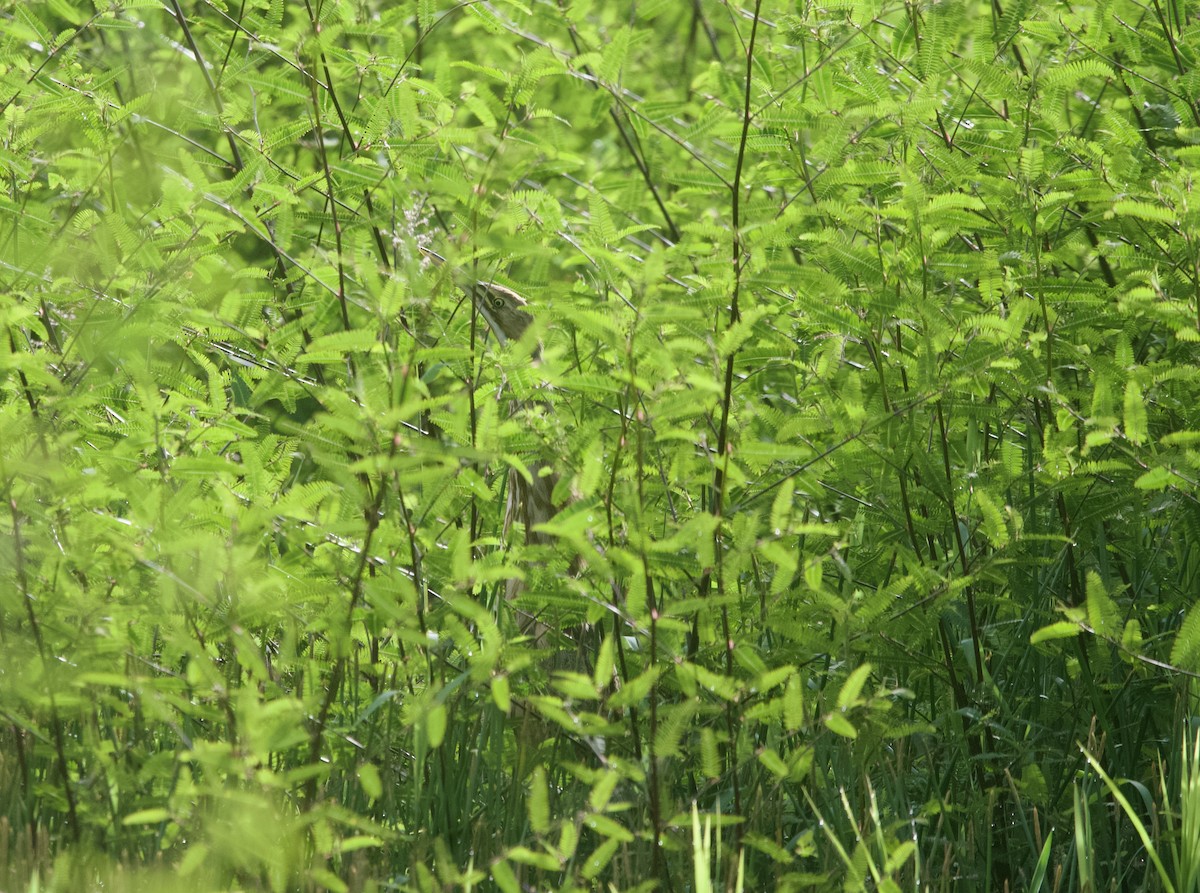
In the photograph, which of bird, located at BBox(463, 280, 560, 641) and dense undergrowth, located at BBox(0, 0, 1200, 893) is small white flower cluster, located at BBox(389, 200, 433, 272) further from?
bird, located at BBox(463, 280, 560, 641)

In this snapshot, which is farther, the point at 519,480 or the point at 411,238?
the point at 519,480

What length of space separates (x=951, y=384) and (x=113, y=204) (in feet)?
6.66

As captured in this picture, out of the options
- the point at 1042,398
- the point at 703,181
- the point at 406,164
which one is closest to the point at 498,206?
the point at 406,164

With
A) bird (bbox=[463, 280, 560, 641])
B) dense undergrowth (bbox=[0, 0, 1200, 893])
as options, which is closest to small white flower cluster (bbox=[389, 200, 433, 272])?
dense undergrowth (bbox=[0, 0, 1200, 893])

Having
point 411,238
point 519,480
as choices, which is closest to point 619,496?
point 411,238

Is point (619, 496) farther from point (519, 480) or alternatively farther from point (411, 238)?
point (519, 480)

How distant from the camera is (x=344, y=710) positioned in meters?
2.64

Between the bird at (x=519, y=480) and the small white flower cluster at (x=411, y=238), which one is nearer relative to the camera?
the small white flower cluster at (x=411, y=238)

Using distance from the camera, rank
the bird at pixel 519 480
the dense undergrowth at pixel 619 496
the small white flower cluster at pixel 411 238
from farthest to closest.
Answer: the bird at pixel 519 480 < the small white flower cluster at pixel 411 238 < the dense undergrowth at pixel 619 496

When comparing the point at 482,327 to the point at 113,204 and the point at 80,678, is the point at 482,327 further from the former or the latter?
the point at 80,678

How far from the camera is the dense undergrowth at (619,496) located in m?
2.23

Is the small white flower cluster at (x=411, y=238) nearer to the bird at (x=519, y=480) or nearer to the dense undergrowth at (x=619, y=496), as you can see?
the dense undergrowth at (x=619, y=496)

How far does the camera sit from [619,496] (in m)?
2.44

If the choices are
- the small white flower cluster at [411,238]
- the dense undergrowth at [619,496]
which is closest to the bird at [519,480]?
the dense undergrowth at [619,496]
